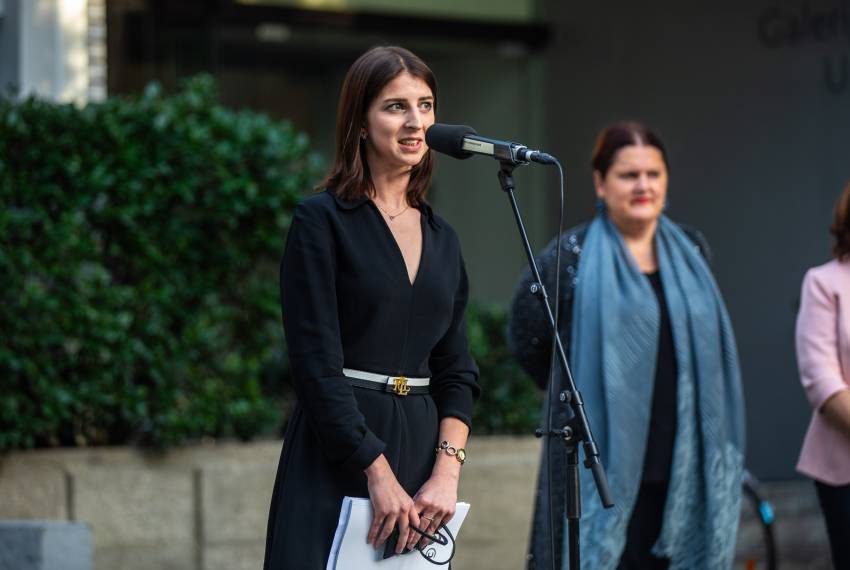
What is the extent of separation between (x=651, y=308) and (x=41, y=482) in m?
3.31

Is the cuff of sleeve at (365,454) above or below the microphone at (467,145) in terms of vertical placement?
below

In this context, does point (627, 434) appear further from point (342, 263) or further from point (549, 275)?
point (342, 263)

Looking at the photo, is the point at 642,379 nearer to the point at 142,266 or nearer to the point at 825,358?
the point at 825,358

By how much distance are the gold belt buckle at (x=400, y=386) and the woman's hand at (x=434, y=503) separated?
214 millimetres

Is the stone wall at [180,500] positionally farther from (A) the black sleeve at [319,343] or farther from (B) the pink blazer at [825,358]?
(A) the black sleeve at [319,343]

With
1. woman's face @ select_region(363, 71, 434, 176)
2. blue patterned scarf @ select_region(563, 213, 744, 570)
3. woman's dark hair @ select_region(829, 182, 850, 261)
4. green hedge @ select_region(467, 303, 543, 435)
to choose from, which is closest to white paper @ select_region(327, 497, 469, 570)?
woman's face @ select_region(363, 71, 434, 176)

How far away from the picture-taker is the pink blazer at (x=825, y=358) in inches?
186

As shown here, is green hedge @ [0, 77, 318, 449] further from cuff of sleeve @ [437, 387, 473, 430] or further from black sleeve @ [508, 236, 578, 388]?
cuff of sleeve @ [437, 387, 473, 430]

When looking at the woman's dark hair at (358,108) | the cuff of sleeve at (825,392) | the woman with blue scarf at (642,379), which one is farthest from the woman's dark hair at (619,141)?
the woman's dark hair at (358,108)

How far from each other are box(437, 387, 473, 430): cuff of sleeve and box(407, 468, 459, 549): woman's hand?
19 cm

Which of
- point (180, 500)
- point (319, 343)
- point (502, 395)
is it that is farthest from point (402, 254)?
point (502, 395)

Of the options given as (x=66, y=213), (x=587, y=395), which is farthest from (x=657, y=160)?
(x=66, y=213)

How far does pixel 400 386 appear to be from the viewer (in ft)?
10.8

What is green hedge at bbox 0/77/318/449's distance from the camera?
6.44 m
